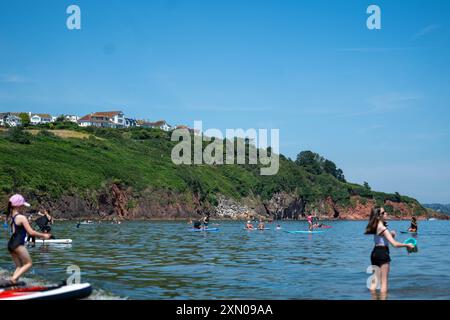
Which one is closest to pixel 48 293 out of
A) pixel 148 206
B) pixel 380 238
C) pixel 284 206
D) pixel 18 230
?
pixel 18 230

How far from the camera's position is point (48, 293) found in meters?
13.8

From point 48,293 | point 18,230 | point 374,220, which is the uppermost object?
point 374,220

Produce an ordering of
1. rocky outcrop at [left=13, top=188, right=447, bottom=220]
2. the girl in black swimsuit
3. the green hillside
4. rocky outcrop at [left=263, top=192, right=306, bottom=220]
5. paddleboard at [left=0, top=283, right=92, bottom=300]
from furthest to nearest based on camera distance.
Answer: rocky outcrop at [left=263, top=192, right=306, bottom=220]
rocky outcrop at [left=13, top=188, right=447, bottom=220]
the green hillside
the girl in black swimsuit
paddleboard at [left=0, top=283, right=92, bottom=300]

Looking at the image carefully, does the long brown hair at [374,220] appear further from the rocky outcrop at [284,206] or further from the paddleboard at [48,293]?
the rocky outcrop at [284,206]

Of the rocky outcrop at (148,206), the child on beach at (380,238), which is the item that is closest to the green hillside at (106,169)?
the rocky outcrop at (148,206)

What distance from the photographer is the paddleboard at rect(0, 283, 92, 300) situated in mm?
13680

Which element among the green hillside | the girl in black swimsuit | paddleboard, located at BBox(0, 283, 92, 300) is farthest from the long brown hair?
the green hillside

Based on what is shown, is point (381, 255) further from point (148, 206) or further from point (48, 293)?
point (148, 206)

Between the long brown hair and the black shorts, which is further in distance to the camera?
the black shorts

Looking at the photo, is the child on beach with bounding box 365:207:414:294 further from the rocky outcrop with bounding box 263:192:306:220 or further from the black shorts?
the rocky outcrop with bounding box 263:192:306:220

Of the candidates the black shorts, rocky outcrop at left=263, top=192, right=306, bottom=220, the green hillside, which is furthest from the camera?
rocky outcrop at left=263, top=192, right=306, bottom=220

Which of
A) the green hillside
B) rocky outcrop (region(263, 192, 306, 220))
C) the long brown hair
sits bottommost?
rocky outcrop (region(263, 192, 306, 220))

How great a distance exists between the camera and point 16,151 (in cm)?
11194
